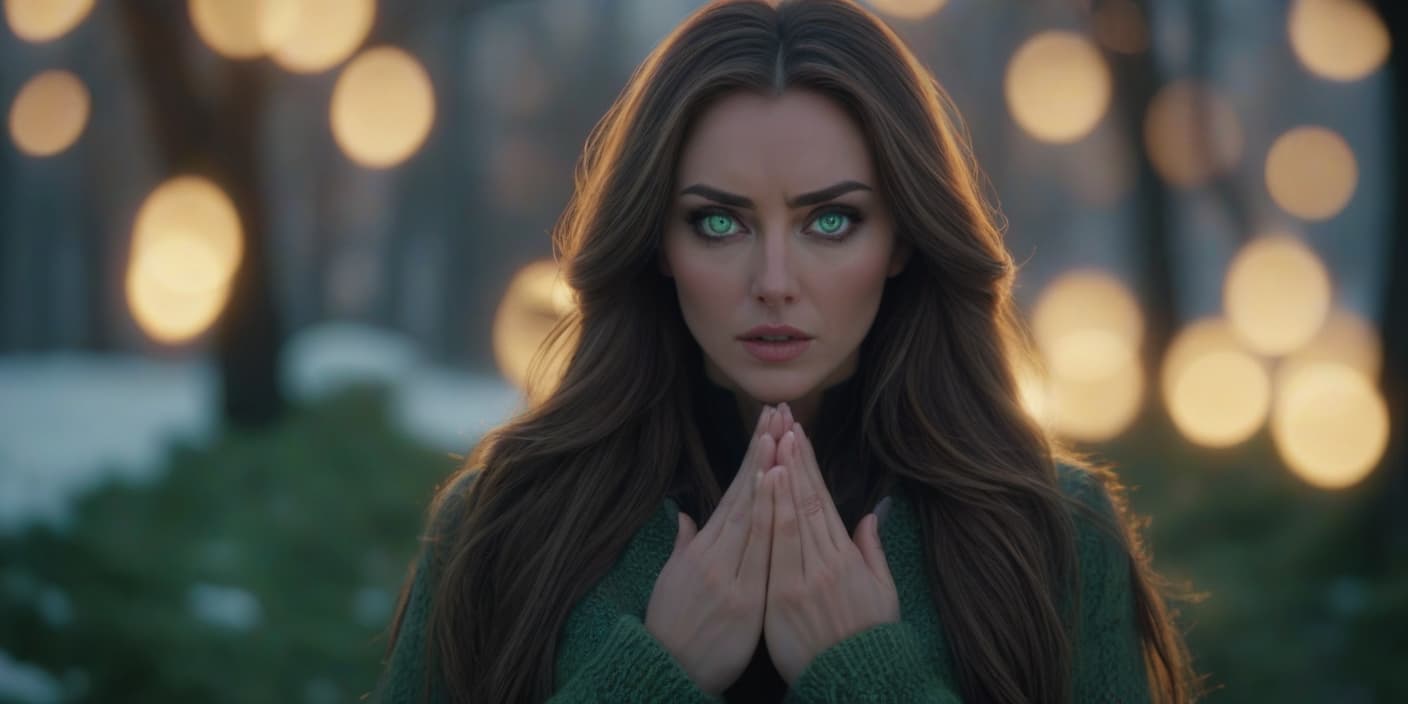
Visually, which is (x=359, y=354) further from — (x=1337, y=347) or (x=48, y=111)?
(x=1337, y=347)

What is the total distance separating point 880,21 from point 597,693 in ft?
4.16

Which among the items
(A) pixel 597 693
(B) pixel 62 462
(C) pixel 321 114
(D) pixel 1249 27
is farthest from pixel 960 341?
(D) pixel 1249 27

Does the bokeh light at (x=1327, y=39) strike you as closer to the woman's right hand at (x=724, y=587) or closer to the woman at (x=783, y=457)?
the woman at (x=783, y=457)

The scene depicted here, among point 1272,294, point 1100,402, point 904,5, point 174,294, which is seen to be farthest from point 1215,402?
point 174,294

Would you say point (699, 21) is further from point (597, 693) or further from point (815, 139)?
point (597, 693)

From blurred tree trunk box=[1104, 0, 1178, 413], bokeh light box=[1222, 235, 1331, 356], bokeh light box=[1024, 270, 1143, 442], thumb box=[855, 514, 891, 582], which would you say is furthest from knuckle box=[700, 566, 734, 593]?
bokeh light box=[1222, 235, 1331, 356]

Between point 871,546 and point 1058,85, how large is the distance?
9397 millimetres

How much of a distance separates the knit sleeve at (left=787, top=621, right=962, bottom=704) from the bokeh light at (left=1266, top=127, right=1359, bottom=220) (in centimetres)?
1438

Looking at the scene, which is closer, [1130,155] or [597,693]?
[597,693]

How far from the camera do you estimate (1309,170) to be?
53.8 ft

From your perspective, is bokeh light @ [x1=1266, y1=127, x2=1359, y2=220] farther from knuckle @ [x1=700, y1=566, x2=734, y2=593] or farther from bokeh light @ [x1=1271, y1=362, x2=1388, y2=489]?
knuckle @ [x1=700, y1=566, x2=734, y2=593]

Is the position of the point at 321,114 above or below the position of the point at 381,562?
above

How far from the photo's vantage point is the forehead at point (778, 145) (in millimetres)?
2264

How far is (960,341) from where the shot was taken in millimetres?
2502
